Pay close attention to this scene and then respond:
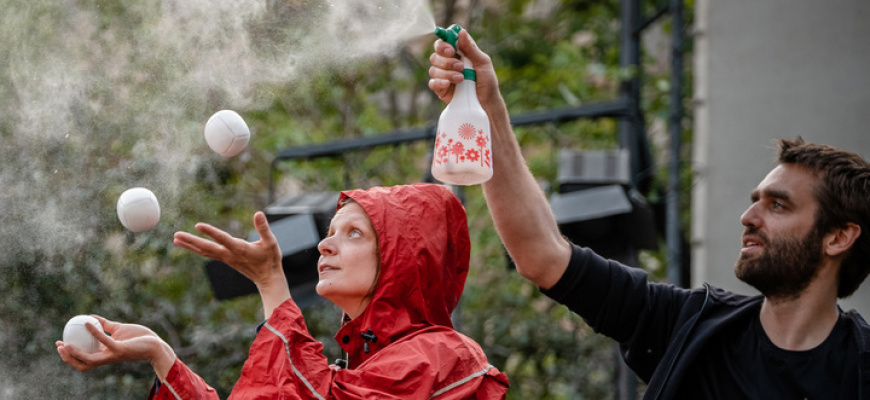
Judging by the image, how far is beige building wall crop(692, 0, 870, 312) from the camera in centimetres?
545

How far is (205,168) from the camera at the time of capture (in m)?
5.09

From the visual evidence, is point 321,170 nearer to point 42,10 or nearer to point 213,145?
point 42,10

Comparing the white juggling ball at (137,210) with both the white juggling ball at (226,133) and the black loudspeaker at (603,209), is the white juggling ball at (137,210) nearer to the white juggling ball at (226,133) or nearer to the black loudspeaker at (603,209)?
the white juggling ball at (226,133)

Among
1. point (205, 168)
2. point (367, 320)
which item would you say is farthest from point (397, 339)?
point (205, 168)

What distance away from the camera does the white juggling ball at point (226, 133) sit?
2.85m

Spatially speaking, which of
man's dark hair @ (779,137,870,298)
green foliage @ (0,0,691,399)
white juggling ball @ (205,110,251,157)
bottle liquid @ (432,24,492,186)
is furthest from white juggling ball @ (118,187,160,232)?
man's dark hair @ (779,137,870,298)

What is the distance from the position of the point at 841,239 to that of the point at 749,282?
0.92 feet

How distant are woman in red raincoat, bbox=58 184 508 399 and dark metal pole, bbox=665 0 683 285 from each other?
3257mm

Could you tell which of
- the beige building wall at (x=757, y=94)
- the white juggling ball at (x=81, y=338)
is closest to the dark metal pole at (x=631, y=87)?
the beige building wall at (x=757, y=94)

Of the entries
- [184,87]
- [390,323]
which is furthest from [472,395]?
[184,87]

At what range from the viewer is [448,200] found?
2686mm

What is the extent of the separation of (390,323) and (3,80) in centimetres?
185

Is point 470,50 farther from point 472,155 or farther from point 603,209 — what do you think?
point 603,209

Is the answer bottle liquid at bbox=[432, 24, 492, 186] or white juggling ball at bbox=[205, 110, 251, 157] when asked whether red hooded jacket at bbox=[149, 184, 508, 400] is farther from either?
white juggling ball at bbox=[205, 110, 251, 157]
